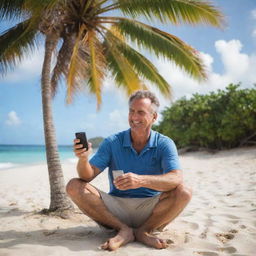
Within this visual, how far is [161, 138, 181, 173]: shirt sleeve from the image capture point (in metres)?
2.77

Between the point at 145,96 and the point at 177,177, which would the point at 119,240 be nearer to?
the point at 177,177

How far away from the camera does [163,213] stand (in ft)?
9.21

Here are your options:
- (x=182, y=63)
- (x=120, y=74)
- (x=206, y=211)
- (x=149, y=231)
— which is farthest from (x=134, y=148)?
(x=120, y=74)

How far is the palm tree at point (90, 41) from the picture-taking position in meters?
4.56

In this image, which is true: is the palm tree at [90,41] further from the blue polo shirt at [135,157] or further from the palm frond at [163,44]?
the blue polo shirt at [135,157]

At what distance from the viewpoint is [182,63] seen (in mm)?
6117

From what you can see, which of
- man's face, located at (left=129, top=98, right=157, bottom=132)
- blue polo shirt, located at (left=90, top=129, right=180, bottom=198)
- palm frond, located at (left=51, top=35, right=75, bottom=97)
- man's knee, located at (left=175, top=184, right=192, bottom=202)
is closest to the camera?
man's knee, located at (left=175, top=184, right=192, bottom=202)

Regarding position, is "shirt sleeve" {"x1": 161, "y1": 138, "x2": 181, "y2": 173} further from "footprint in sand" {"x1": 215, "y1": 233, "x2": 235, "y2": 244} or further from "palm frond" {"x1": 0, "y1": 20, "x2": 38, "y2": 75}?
"palm frond" {"x1": 0, "y1": 20, "x2": 38, "y2": 75}

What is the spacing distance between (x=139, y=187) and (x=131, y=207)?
1.17 feet

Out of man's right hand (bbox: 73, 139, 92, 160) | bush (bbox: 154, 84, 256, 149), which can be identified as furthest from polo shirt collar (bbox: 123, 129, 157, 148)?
bush (bbox: 154, 84, 256, 149)

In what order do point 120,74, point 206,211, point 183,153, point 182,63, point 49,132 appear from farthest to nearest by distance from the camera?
point 183,153 < point 120,74 < point 182,63 < point 49,132 < point 206,211

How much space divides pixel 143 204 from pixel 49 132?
2.40 metres

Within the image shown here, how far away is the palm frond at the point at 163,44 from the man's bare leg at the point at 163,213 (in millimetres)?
3973

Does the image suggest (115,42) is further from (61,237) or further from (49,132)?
(61,237)
